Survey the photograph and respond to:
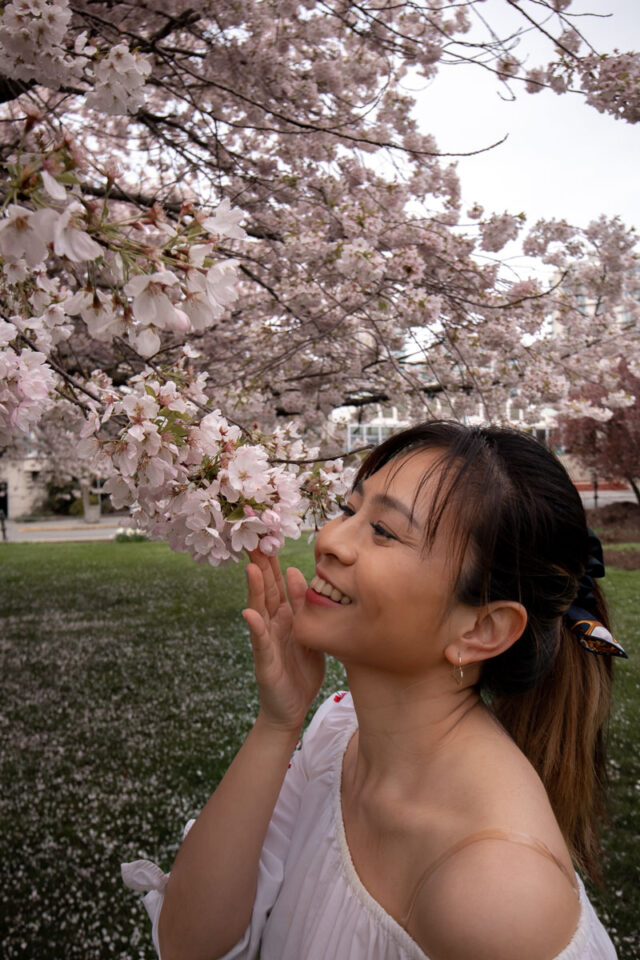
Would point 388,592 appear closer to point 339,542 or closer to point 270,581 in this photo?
point 339,542

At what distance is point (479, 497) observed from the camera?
1.21 meters

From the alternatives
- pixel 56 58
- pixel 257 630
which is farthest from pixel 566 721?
pixel 56 58

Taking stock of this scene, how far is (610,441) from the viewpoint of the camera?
17.4 meters

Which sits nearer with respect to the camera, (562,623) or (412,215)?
(562,623)

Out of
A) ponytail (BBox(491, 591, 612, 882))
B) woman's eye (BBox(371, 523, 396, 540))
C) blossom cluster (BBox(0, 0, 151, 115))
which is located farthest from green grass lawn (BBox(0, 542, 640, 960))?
blossom cluster (BBox(0, 0, 151, 115))

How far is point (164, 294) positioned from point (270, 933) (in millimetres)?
1150

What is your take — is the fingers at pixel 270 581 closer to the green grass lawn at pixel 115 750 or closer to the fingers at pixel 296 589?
the fingers at pixel 296 589

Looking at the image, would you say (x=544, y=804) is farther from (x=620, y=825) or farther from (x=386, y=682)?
(x=620, y=825)

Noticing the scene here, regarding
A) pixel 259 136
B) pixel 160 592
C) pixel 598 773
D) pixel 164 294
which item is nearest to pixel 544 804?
pixel 598 773

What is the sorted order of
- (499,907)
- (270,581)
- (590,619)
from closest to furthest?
(499,907) < (590,619) < (270,581)

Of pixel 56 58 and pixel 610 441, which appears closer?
pixel 56 58

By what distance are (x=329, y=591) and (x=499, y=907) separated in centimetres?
51

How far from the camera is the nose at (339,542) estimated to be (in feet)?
3.92

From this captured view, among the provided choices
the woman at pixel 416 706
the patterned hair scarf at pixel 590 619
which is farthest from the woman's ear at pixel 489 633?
the patterned hair scarf at pixel 590 619
